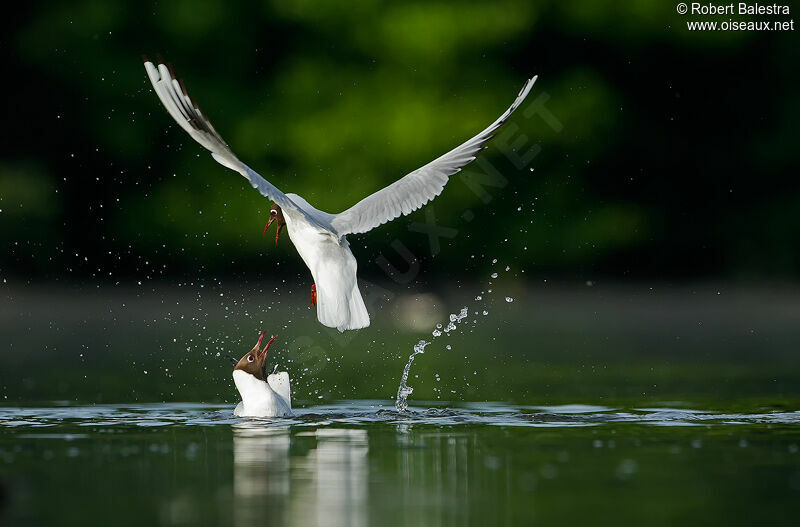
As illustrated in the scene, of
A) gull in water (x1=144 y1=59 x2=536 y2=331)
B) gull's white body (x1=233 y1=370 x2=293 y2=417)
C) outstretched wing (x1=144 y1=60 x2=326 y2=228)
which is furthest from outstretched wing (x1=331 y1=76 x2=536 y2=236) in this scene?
outstretched wing (x1=144 y1=60 x2=326 y2=228)

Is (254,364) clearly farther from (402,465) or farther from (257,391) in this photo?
(402,465)

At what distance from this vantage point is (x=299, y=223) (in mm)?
12625

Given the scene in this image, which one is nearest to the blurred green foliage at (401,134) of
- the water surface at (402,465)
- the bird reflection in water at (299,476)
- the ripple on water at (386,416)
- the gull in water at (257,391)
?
the ripple on water at (386,416)

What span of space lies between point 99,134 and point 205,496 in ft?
91.1

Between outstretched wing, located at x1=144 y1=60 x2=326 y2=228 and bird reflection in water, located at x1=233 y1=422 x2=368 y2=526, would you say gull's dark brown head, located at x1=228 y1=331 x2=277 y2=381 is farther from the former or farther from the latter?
outstretched wing, located at x1=144 y1=60 x2=326 y2=228

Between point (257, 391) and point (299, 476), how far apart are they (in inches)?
127

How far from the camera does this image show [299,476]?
348 inches

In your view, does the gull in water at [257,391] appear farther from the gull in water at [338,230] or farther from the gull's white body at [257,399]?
the gull in water at [338,230]

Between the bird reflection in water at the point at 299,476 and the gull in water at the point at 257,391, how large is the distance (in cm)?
53

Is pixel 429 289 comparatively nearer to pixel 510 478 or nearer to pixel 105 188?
pixel 105 188

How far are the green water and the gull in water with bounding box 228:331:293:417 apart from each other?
18 centimetres

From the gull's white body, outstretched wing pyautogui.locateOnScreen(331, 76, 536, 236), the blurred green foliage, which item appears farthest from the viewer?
the blurred green foliage

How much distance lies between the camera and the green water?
26.2 feet

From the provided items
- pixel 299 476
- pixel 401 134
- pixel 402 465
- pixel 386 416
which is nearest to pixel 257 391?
pixel 386 416
